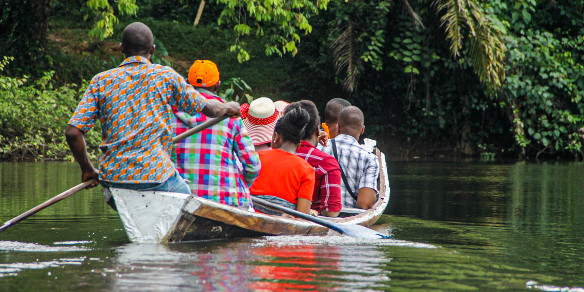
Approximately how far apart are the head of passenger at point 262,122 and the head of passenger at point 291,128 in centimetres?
57

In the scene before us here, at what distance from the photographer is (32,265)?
4707 mm

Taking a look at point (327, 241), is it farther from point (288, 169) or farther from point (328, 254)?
point (328, 254)

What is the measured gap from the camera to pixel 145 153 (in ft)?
16.9

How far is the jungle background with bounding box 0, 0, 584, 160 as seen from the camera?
1647 centimetres

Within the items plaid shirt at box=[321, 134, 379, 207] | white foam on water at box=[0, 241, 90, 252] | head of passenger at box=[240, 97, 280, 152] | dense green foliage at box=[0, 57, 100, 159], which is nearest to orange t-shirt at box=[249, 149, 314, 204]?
head of passenger at box=[240, 97, 280, 152]

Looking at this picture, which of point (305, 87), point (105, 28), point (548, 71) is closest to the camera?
point (105, 28)

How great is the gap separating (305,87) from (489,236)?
14.6 m

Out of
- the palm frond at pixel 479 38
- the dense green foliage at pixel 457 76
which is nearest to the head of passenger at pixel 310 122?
the palm frond at pixel 479 38

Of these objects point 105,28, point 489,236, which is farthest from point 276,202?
point 105,28

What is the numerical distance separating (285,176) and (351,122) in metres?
1.11

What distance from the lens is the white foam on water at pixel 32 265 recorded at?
14.7ft

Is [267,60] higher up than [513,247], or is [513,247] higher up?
[267,60]

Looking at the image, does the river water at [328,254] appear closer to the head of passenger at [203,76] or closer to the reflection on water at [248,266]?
the reflection on water at [248,266]

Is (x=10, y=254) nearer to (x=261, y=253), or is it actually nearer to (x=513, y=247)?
(x=261, y=253)
